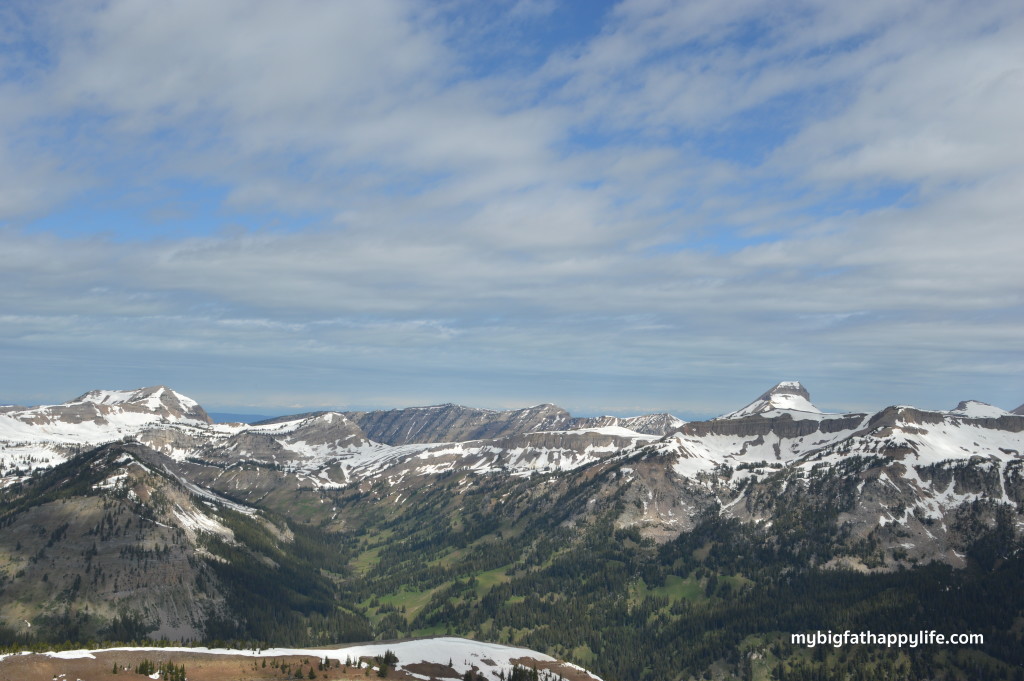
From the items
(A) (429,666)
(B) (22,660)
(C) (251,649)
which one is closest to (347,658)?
(A) (429,666)

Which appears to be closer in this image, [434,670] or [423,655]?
[434,670]

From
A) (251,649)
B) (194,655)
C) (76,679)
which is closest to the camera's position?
(76,679)

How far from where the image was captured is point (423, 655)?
172000 millimetres

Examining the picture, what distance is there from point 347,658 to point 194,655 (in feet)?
103

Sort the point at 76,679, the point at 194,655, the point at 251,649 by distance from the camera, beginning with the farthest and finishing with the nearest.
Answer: the point at 251,649 < the point at 194,655 < the point at 76,679

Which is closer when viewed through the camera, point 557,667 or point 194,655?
point 194,655

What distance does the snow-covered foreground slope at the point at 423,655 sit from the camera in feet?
504

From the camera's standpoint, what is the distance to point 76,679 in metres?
128

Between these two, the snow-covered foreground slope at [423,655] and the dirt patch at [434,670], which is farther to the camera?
the dirt patch at [434,670]

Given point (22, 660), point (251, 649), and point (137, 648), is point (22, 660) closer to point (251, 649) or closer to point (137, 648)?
point (137, 648)

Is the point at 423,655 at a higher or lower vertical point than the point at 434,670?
higher

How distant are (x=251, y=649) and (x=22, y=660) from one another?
49.2 m

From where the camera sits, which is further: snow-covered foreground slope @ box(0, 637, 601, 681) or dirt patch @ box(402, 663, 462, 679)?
dirt patch @ box(402, 663, 462, 679)

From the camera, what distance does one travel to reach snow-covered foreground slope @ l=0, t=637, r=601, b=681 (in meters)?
154
